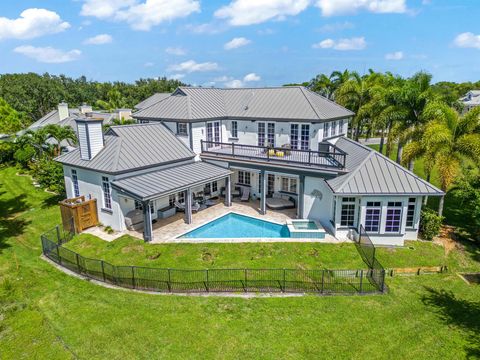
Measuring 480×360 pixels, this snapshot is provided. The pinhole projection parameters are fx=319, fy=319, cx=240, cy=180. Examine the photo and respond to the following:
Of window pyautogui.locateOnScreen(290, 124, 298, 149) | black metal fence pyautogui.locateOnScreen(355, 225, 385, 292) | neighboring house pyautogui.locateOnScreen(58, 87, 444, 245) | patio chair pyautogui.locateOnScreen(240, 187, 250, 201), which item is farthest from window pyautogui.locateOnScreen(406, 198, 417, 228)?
patio chair pyautogui.locateOnScreen(240, 187, 250, 201)

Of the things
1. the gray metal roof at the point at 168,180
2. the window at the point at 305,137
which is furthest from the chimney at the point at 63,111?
the window at the point at 305,137

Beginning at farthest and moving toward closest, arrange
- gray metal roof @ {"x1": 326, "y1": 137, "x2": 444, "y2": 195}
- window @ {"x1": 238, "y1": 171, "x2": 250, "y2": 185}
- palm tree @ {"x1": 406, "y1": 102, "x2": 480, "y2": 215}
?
1. window @ {"x1": 238, "y1": 171, "x2": 250, "y2": 185}
2. palm tree @ {"x1": 406, "y1": 102, "x2": 480, "y2": 215}
3. gray metal roof @ {"x1": 326, "y1": 137, "x2": 444, "y2": 195}

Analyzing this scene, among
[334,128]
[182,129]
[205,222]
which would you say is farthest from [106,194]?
[334,128]

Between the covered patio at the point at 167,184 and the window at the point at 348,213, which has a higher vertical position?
the covered patio at the point at 167,184

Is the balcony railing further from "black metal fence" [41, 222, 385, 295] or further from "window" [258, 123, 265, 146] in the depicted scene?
"black metal fence" [41, 222, 385, 295]

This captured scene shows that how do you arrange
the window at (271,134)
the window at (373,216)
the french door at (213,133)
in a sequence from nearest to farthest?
the window at (373,216) → the window at (271,134) → the french door at (213,133)

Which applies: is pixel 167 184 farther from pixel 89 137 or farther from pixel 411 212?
pixel 411 212

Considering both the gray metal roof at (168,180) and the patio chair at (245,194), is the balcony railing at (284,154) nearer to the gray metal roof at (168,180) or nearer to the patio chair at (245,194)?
the gray metal roof at (168,180)
